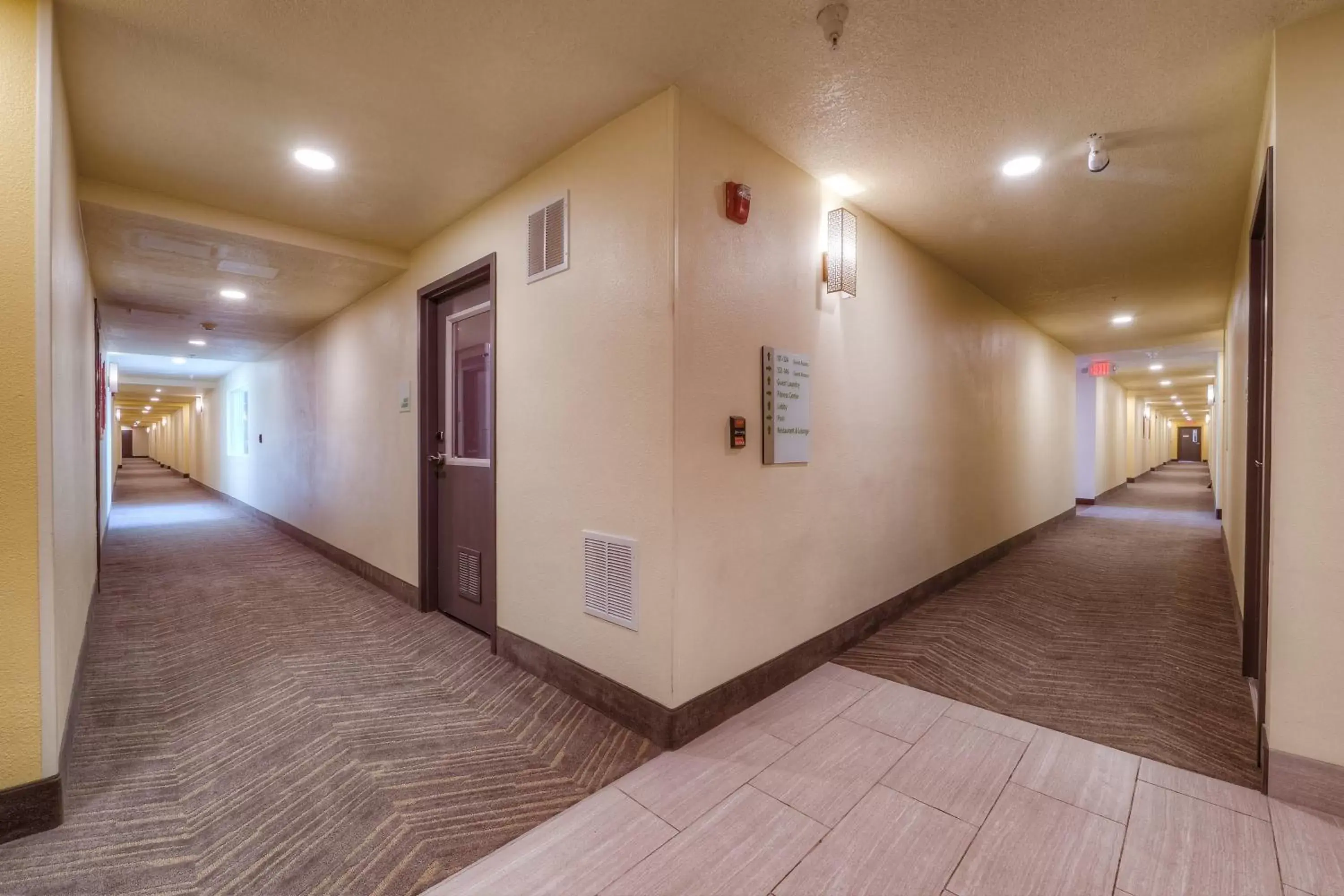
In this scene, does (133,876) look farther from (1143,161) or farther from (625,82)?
(1143,161)

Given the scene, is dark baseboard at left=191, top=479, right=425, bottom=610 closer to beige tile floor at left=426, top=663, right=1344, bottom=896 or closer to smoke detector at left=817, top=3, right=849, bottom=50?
beige tile floor at left=426, top=663, right=1344, bottom=896

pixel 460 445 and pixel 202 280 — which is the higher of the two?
pixel 202 280

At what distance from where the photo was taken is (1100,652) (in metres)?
3.32

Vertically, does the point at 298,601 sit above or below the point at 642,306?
below

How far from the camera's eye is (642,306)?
2439 millimetres

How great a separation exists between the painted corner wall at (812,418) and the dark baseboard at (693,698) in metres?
0.07

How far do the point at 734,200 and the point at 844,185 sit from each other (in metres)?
1.07

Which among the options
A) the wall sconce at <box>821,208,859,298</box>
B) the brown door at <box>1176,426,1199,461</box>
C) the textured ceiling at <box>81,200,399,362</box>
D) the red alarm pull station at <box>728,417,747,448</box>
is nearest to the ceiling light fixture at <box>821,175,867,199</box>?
the wall sconce at <box>821,208,859,298</box>

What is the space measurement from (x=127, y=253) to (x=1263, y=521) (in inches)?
257

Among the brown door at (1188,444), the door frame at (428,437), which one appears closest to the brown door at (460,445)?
the door frame at (428,437)

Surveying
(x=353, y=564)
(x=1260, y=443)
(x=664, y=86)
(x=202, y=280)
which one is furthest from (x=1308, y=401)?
(x=202, y=280)

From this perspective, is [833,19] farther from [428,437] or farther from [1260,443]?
[428,437]

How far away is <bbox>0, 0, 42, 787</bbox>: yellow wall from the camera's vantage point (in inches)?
70.3

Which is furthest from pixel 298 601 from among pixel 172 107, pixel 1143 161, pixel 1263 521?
pixel 1143 161
